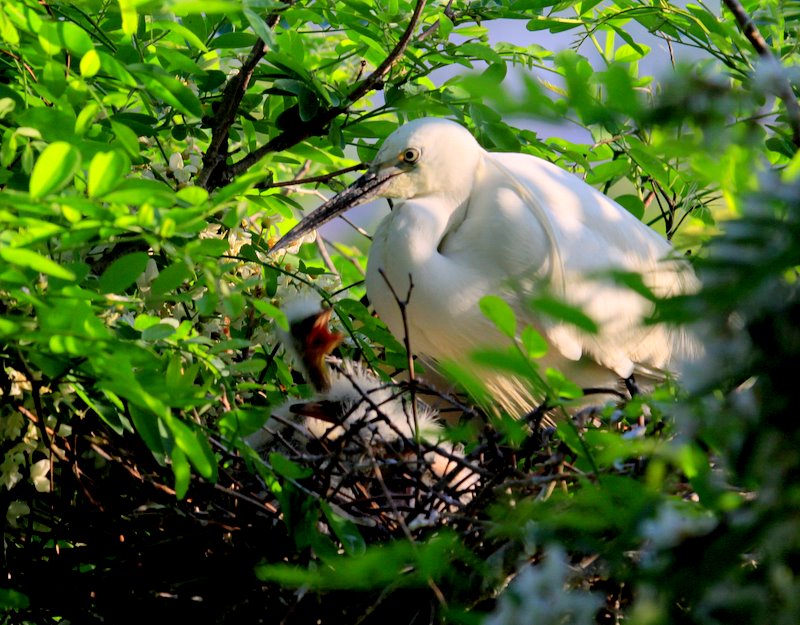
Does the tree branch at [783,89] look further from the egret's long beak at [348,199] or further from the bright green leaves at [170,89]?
the egret's long beak at [348,199]

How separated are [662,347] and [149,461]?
1110 millimetres

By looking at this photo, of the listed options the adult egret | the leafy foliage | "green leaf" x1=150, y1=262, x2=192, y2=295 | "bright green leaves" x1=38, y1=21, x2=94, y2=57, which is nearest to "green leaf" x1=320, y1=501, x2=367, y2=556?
the leafy foliage

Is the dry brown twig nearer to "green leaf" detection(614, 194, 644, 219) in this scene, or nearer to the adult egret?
the adult egret

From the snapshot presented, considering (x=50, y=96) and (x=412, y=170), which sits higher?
(x=50, y=96)

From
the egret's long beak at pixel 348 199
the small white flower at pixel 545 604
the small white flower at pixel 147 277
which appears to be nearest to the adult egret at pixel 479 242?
the egret's long beak at pixel 348 199

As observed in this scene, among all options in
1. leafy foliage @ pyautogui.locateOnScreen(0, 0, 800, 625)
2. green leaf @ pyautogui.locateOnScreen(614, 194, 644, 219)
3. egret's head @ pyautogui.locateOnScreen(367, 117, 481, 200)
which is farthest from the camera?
green leaf @ pyautogui.locateOnScreen(614, 194, 644, 219)

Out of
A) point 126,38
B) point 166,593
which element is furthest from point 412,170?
point 166,593

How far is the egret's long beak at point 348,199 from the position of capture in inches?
71.8

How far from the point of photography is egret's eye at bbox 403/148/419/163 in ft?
5.88

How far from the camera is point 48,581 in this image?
1302 mm

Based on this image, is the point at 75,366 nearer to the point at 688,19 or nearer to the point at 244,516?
the point at 244,516

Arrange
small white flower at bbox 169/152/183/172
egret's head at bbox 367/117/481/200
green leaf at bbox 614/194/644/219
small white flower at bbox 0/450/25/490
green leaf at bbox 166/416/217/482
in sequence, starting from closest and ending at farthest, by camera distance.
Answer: green leaf at bbox 166/416/217/482
small white flower at bbox 0/450/25/490
small white flower at bbox 169/152/183/172
egret's head at bbox 367/117/481/200
green leaf at bbox 614/194/644/219

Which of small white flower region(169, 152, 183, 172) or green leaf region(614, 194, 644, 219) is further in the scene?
green leaf region(614, 194, 644, 219)

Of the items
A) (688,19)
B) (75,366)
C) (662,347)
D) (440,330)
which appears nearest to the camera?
(75,366)
